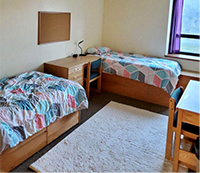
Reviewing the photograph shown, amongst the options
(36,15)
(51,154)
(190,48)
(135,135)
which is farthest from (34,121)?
(190,48)

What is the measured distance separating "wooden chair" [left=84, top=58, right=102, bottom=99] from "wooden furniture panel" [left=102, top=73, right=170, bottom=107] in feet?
0.40

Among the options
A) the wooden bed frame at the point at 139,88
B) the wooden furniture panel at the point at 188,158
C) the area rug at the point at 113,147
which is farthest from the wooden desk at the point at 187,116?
the wooden bed frame at the point at 139,88

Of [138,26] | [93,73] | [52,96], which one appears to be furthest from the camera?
[138,26]

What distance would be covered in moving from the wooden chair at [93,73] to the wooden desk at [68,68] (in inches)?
3.7

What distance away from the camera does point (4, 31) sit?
2.74 metres

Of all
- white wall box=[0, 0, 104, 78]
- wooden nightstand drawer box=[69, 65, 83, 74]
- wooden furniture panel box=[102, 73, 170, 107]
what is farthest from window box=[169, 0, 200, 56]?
wooden nightstand drawer box=[69, 65, 83, 74]

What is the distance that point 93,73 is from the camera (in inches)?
154

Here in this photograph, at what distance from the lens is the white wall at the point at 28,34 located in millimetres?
2775

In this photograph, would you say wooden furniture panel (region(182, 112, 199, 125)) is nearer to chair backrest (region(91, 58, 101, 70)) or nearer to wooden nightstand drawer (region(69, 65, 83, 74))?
wooden nightstand drawer (region(69, 65, 83, 74))

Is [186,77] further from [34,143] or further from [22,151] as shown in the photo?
[22,151]

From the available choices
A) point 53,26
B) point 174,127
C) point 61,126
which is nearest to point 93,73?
point 53,26

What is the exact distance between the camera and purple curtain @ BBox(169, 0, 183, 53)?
4102mm

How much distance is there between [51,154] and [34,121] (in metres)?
0.40

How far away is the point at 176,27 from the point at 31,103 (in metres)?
3.16
